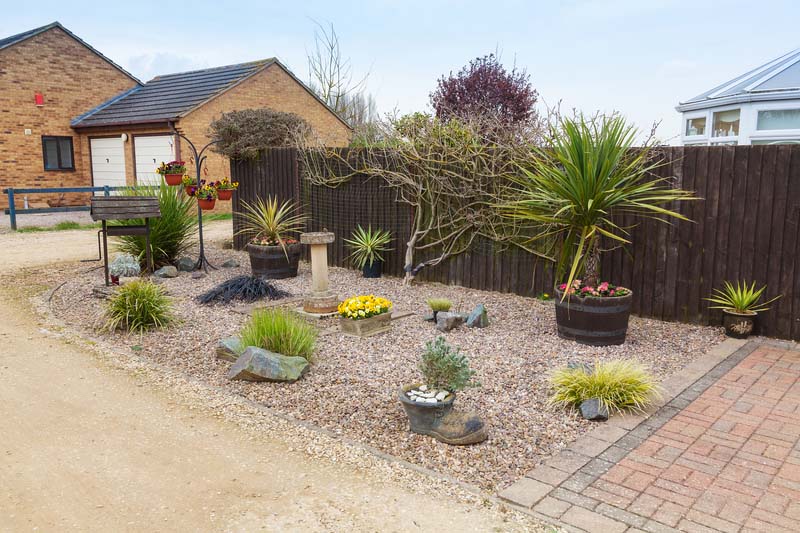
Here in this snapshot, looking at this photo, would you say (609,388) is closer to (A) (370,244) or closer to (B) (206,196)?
(A) (370,244)

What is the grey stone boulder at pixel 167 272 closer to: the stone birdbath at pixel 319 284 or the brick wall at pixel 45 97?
the stone birdbath at pixel 319 284

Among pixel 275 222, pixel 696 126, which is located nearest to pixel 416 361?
pixel 275 222

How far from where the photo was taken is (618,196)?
6188mm

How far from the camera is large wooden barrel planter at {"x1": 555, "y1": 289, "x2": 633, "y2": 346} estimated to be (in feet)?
19.9

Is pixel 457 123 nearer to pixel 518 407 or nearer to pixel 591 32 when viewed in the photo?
pixel 518 407

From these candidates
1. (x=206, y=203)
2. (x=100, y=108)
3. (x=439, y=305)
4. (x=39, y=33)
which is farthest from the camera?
(x=100, y=108)

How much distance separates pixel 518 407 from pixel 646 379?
0.97 m

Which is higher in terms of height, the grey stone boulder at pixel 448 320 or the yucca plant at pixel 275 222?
the yucca plant at pixel 275 222

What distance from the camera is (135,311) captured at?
6750 mm

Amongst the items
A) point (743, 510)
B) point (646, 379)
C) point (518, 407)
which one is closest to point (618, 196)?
point (646, 379)

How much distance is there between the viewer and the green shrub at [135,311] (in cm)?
671

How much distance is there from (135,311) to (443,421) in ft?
13.1

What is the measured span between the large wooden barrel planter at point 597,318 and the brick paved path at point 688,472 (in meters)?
1.18

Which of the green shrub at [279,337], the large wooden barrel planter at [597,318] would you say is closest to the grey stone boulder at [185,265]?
the green shrub at [279,337]
